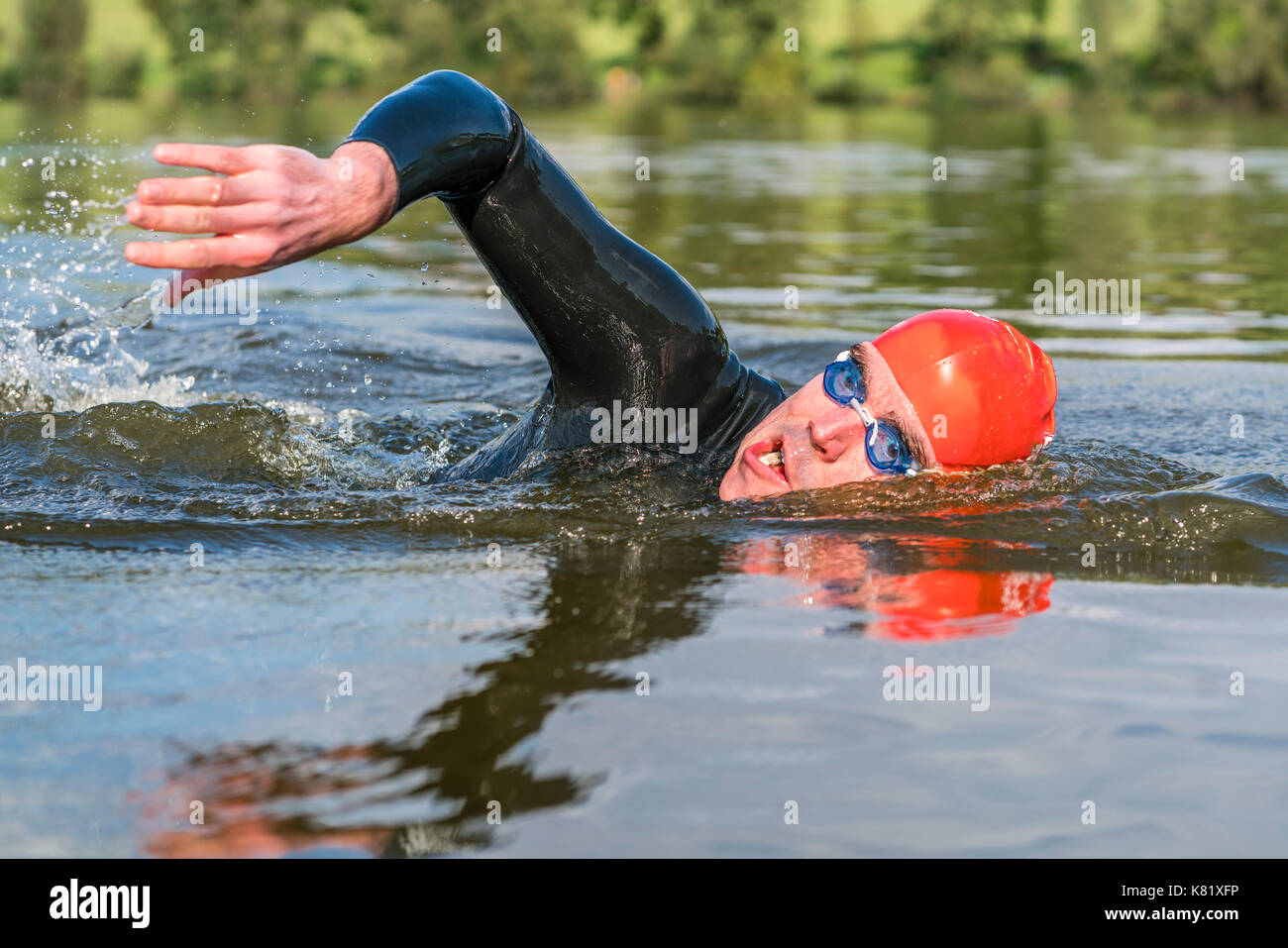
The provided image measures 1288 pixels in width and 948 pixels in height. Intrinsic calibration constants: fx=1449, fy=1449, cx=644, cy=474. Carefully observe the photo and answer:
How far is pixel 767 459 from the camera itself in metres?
4.38

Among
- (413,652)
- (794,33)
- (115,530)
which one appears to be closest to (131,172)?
(115,530)

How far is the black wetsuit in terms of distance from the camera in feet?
12.1

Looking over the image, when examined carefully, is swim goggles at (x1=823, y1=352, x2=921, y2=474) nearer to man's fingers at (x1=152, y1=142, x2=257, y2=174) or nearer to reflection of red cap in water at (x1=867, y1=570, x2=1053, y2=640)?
reflection of red cap in water at (x1=867, y1=570, x2=1053, y2=640)

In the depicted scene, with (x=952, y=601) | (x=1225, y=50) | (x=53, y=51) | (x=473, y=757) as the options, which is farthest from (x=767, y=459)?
(x=1225, y=50)

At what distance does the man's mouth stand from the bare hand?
1.57 metres

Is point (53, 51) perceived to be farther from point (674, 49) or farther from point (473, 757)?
point (473, 757)

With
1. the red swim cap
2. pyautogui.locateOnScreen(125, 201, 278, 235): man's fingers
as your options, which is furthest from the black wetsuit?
pyautogui.locateOnScreen(125, 201, 278, 235): man's fingers

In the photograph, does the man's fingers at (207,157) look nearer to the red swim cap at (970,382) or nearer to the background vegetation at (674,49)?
the red swim cap at (970,382)

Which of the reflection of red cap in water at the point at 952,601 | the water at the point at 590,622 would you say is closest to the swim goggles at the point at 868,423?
the water at the point at 590,622

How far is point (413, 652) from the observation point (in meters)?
3.34

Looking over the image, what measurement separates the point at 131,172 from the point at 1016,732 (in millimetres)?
17872

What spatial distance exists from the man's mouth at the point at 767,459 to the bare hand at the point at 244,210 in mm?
1567
